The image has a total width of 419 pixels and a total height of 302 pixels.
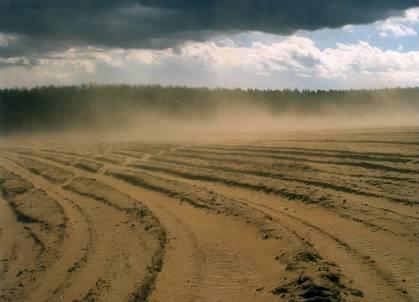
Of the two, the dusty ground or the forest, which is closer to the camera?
the dusty ground

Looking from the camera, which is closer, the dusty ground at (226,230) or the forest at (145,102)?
the dusty ground at (226,230)

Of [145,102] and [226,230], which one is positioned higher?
[145,102]

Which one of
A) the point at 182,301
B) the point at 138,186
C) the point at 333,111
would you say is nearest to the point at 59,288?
the point at 182,301

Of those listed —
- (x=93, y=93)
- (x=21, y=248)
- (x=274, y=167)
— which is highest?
(x=93, y=93)

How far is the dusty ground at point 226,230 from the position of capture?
5.19m

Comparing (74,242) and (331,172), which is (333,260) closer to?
(74,242)

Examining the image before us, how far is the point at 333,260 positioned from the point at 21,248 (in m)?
4.19

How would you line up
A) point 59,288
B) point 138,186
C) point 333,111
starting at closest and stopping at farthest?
point 59,288, point 138,186, point 333,111

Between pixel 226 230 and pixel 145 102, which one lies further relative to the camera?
pixel 145 102

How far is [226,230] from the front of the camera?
7199 mm

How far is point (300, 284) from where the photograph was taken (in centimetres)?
494

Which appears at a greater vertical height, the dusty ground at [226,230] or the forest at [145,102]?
the forest at [145,102]

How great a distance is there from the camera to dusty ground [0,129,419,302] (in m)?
5.19

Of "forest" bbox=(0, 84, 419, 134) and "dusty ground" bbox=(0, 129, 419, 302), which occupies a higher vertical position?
"forest" bbox=(0, 84, 419, 134)
